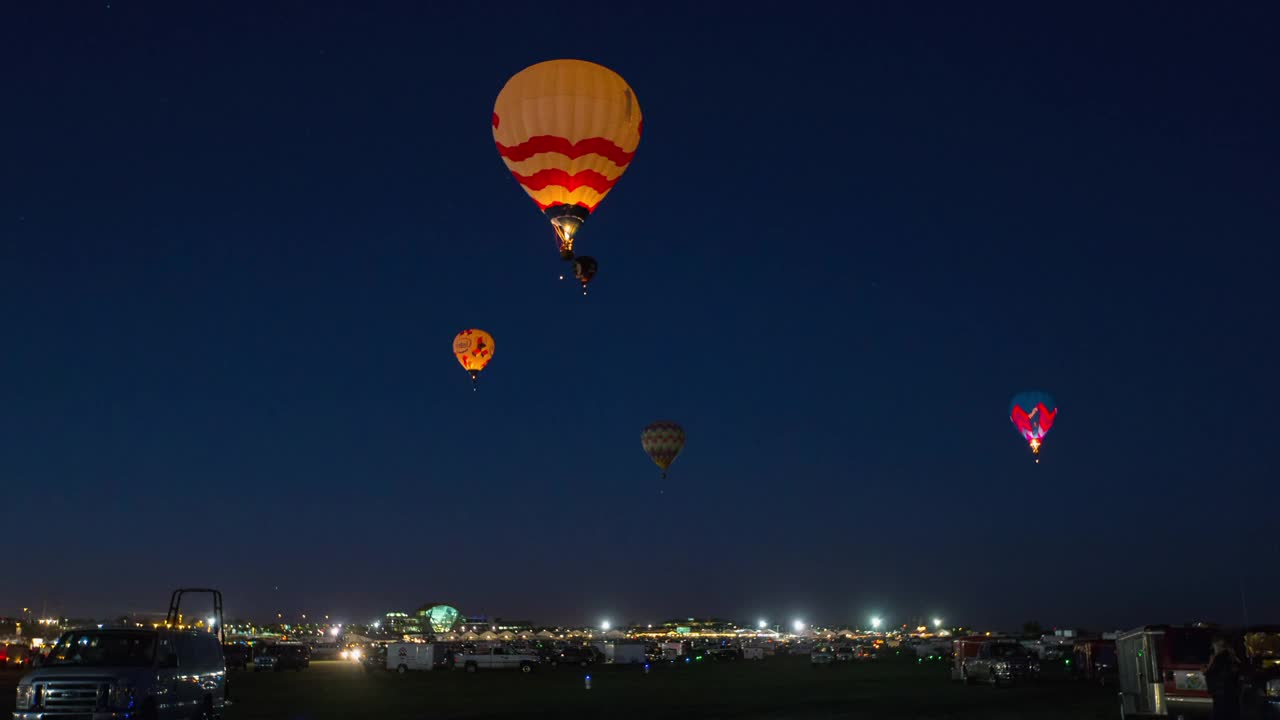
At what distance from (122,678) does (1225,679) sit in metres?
17.3

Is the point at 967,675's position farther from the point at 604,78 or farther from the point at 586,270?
the point at 604,78

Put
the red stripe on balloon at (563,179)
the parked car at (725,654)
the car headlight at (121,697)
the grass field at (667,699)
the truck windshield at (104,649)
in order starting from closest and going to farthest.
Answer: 1. the car headlight at (121,697)
2. the truck windshield at (104,649)
3. the grass field at (667,699)
4. the red stripe on balloon at (563,179)
5. the parked car at (725,654)

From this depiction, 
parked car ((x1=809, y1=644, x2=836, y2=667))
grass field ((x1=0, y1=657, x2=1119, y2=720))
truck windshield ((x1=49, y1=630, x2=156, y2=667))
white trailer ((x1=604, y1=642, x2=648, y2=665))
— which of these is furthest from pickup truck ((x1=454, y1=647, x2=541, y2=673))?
truck windshield ((x1=49, y1=630, x2=156, y2=667))

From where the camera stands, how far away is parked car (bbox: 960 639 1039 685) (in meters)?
36.6

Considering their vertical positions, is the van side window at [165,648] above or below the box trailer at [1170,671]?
above

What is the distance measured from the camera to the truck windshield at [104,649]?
17.6m

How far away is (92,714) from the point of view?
16609 mm

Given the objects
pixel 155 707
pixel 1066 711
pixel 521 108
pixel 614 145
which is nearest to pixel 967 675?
pixel 1066 711

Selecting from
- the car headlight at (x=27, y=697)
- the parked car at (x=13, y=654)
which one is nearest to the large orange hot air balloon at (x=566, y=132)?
the car headlight at (x=27, y=697)

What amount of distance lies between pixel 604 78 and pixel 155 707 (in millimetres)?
21210

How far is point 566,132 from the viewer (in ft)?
106

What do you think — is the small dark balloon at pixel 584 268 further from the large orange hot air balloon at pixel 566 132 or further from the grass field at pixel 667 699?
the grass field at pixel 667 699

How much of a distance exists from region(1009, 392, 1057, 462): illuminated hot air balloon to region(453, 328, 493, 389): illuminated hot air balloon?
1043 inches

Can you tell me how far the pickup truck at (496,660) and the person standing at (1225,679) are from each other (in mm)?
44719
